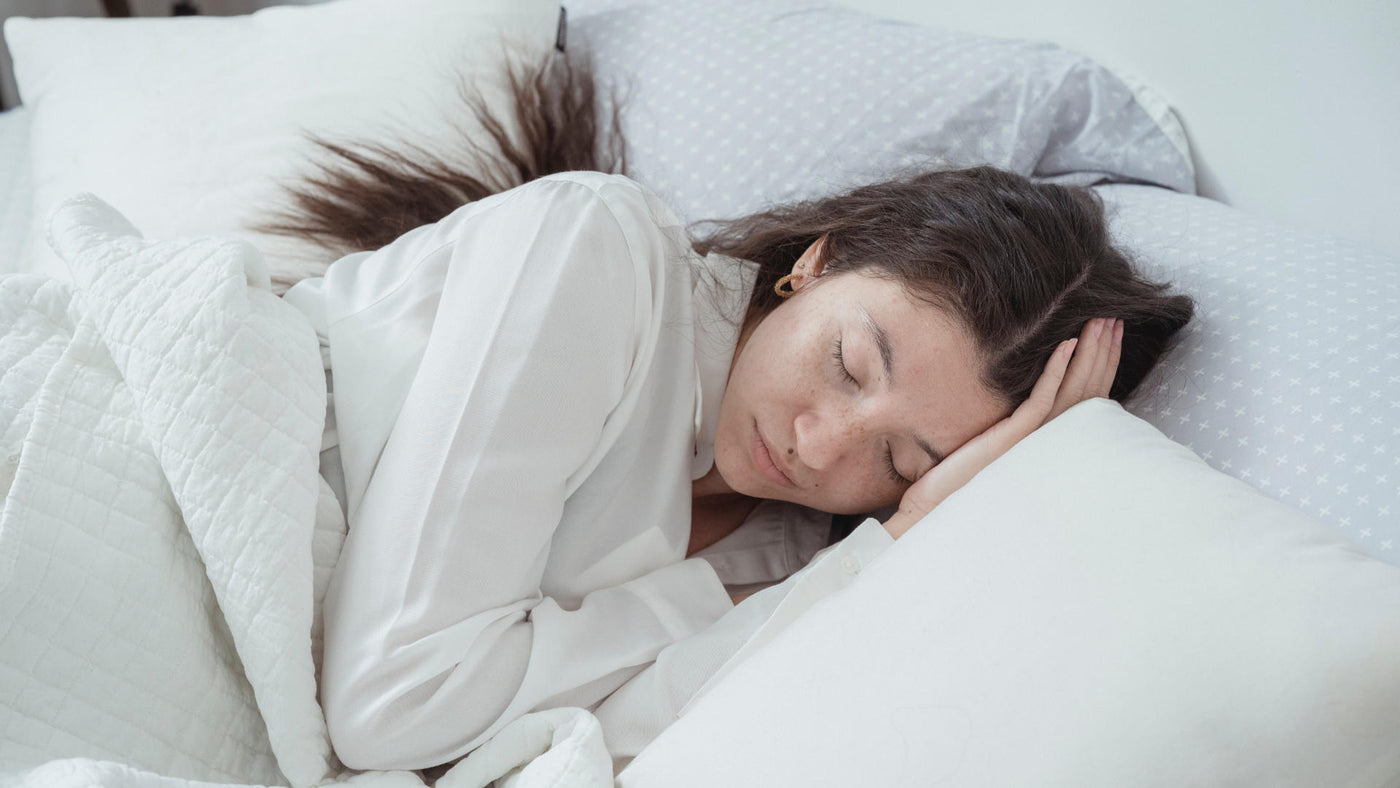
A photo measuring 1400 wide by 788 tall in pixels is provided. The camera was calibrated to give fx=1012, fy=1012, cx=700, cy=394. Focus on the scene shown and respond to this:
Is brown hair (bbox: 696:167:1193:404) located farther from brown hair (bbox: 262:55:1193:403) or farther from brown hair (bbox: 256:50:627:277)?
brown hair (bbox: 256:50:627:277)

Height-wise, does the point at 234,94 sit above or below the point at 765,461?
above

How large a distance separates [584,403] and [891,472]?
0.31 m

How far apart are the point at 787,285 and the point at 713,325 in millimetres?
95

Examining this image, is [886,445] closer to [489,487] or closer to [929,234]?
[929,234]

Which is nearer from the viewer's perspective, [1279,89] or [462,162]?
[1279,89]

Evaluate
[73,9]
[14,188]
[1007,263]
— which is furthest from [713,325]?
[73,9]

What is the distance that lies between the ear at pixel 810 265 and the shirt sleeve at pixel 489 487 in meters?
0.18

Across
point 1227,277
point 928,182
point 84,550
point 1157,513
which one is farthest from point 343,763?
point 1227,277

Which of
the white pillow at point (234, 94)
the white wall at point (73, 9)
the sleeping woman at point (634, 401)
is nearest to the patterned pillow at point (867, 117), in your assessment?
the sleeping woman at point (634, 401)

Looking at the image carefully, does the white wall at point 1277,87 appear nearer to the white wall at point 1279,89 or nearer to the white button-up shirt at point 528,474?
the white wall at point 1279,89

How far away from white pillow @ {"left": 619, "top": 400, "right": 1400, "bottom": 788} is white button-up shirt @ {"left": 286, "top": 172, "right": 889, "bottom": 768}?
174 mm

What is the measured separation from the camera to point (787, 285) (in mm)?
1102

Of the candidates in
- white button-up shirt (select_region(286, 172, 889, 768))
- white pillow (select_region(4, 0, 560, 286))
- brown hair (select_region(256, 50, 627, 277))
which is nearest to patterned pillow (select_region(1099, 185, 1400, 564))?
white button-up shirt (select_region(286, 172, 889, 768))

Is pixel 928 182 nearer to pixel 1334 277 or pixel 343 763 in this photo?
pixel 1334 277
